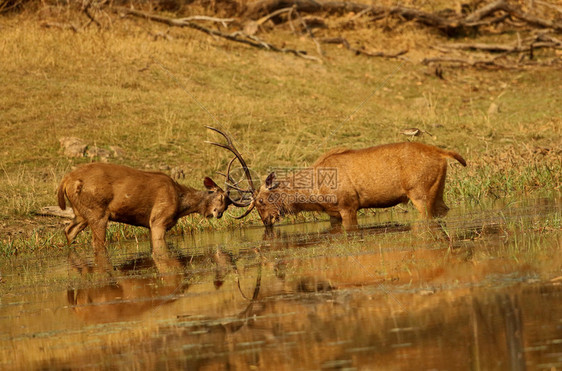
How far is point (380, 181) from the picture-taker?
12.5 meters

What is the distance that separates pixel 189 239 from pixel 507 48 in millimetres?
18933

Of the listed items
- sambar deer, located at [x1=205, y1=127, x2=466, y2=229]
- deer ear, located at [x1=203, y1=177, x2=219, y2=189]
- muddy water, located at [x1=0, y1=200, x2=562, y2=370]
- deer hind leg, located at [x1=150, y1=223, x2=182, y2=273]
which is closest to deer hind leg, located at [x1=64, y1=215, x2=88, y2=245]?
deer hind leg, located at [x1=150, y1=223, x2=182, y2=273]

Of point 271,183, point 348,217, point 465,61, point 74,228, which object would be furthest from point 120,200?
point 465,61

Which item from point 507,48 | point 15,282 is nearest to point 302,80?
point 507,48

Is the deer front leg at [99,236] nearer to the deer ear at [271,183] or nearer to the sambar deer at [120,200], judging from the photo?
the sambar deer at [120,200]

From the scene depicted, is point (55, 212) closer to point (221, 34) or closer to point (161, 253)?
point (161, 253)

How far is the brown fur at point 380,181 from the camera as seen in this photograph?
40.5 ft

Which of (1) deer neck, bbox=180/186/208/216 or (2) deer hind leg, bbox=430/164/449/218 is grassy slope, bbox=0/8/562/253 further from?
(1) deer neck, bbox=180/186/208/216

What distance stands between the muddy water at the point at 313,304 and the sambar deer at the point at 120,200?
3.24 ft

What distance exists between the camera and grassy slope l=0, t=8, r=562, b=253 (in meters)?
16.5

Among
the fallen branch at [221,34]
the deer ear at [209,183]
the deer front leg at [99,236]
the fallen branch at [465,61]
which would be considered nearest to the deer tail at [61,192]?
the deer front leg at [99,236]

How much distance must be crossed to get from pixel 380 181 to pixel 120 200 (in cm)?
374

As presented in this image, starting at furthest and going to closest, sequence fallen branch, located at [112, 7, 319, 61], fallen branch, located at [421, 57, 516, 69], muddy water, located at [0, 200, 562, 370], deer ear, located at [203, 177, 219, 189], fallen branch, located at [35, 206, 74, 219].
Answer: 1. fallen branch, located at [421, 57, 516, 69]
2. fallen branch, located at [112, 7, 319, 61]
3. fallen branch, located at [35, 206, 74, 219]
4. deer ear, located at [203, 177, 219, 189]
5. muddy water, located at [0, 200, 562, 370]

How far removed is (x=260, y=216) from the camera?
13617 millimetres
